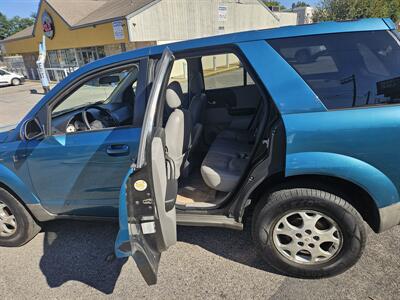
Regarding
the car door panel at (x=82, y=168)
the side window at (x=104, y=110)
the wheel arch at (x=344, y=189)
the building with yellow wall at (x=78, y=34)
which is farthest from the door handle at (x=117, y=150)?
the building with yellow wall at (x=78, y=34)

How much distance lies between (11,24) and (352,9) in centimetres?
8098

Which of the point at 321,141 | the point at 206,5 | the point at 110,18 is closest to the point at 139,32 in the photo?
the point at 110,18

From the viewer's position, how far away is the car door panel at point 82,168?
2.24 meters

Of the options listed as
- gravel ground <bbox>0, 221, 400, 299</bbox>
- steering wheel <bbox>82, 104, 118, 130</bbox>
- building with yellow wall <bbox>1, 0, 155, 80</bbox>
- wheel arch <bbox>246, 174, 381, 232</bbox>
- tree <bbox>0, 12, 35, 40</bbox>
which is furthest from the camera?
tree <bbox>0, 12, 35, 40</bbox>

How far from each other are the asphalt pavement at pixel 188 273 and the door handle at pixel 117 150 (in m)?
1.00

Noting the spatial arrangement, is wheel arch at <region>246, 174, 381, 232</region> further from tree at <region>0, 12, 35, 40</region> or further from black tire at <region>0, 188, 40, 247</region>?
tree at <region>0, 12, 35, 40</region>

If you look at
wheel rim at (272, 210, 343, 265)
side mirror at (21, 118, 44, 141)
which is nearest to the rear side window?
wheel rim at (272, 210, 343, 265)

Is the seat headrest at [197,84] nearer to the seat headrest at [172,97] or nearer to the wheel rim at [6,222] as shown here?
the seat headrest at [172,97]

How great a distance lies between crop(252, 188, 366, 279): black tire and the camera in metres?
1.91

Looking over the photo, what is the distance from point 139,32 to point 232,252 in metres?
17.4

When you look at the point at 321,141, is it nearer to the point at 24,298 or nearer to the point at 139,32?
the point at 24,298

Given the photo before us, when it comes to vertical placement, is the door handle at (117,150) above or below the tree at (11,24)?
Answer: below

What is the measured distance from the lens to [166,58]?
186 centimetres

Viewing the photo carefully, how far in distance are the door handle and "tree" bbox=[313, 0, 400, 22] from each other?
23.0 m
